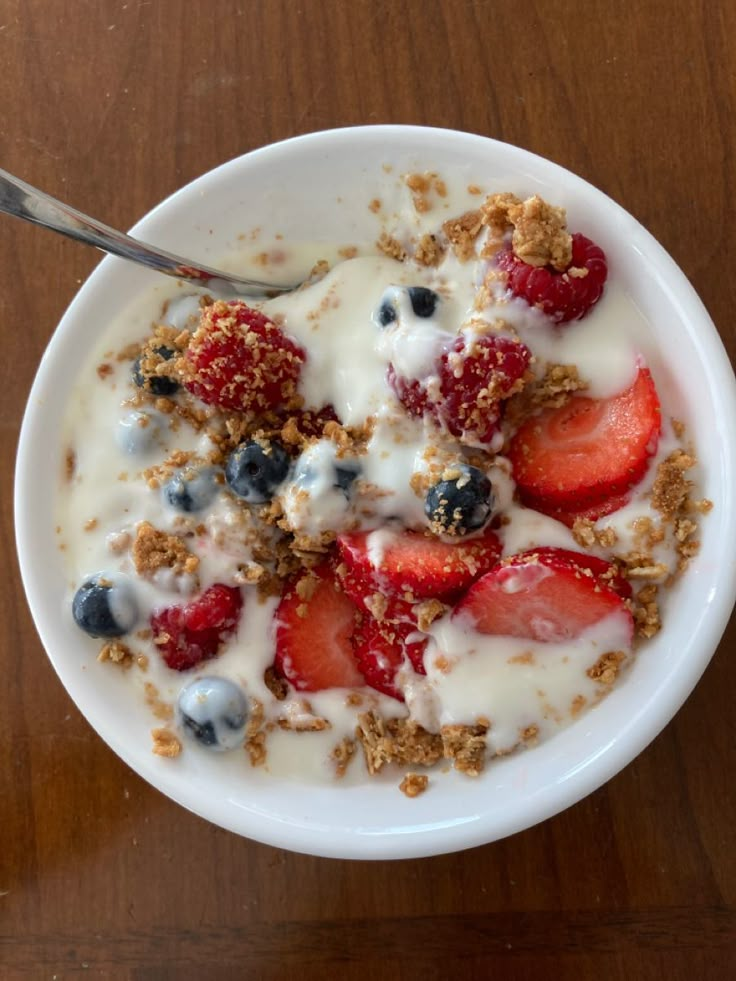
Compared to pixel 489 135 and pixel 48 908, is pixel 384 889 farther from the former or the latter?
pixel 489 135

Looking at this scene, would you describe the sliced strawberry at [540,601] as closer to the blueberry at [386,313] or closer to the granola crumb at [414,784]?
the granola crumb at [414,784]

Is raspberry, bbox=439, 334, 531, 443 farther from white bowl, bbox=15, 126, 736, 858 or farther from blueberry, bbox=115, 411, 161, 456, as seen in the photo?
blueberry, bbox=115, 411, 161, 456

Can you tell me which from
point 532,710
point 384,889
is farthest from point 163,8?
point 384,889

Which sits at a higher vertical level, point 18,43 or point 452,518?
point 18,43

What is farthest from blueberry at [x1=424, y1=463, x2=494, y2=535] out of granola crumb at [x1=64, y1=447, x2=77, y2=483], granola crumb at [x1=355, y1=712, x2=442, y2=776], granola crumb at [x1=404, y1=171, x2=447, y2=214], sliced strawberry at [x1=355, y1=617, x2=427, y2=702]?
granola crumb at [x1=64, y1=447, x2=77, y2=483]

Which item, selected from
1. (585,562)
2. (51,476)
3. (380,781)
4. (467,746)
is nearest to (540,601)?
(585,562)
